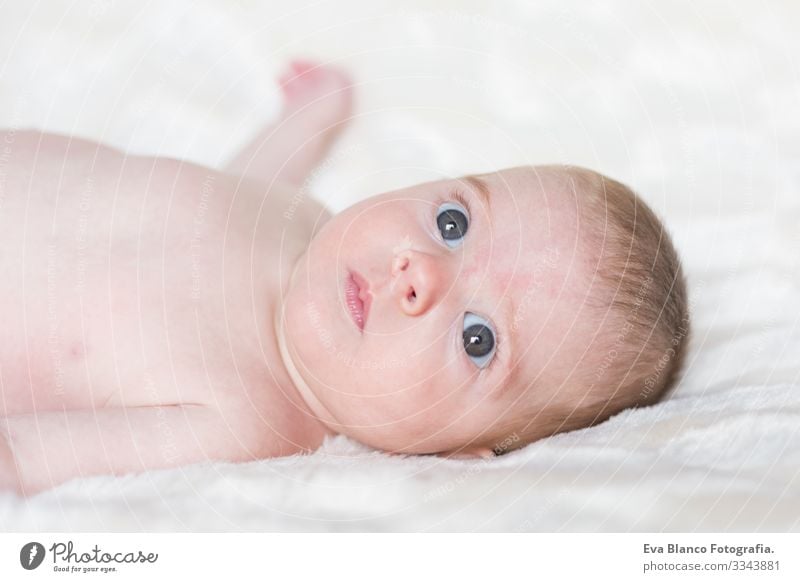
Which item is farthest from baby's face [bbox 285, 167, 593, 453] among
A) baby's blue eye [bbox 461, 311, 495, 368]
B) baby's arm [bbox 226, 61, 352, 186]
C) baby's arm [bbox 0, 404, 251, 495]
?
baby's arm [bbox 226, 61, 352, 186]

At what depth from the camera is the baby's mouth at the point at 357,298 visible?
2.56ft

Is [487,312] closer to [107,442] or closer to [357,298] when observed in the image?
[357,298]

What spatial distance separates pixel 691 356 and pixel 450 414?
266mm

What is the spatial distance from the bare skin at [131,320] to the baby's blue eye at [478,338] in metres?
0.18

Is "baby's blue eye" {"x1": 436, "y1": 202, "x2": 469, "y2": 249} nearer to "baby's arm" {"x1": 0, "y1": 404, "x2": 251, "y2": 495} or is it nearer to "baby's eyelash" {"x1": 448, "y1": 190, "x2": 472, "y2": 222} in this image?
"baby's eyelash" {"x1": 448, "y1": 190, "x2": 472, "y2": 222}

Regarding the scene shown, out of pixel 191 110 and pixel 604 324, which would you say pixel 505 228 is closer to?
pixel 604 324

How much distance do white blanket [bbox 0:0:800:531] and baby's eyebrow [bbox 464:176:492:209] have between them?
16 centimetres

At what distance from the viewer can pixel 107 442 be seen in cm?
74

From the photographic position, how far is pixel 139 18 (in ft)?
3.21

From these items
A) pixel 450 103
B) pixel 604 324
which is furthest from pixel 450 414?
pixel 450 103
